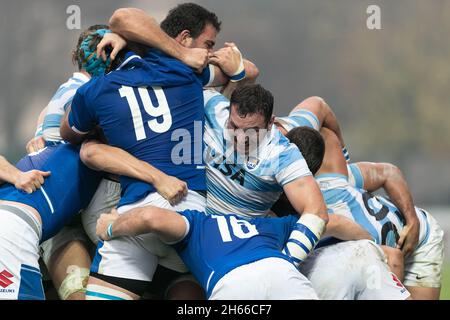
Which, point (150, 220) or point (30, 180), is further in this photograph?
point (30, 180)

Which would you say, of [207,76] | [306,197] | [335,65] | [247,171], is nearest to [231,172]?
[247,171]

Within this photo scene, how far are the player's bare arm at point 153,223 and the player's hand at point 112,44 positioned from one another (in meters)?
0.92

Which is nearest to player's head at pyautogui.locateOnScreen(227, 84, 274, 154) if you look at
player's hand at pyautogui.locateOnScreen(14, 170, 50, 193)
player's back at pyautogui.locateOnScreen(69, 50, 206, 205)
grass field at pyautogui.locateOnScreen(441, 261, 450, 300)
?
player's back at pyautogui.locateOnScreen(69, 50, 206, 205)

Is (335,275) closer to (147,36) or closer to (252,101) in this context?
(252,101)

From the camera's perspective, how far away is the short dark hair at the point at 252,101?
3.74 meters

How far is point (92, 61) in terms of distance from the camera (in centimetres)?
421

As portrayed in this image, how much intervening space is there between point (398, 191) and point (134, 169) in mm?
1683

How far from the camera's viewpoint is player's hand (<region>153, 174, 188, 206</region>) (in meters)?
3.78

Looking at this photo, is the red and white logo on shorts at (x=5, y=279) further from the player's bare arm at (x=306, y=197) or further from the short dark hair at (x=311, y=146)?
the short dark hair at (x=311, y=146)

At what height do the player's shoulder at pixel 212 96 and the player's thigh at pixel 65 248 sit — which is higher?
the player's shoulder at pixel 212 96

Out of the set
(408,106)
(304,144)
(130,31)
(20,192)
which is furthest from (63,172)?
(408,106)

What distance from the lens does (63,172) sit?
413cm

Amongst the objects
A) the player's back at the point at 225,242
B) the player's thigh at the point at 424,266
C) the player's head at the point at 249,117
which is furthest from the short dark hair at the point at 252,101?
the player's thigh at the point at 424,266
